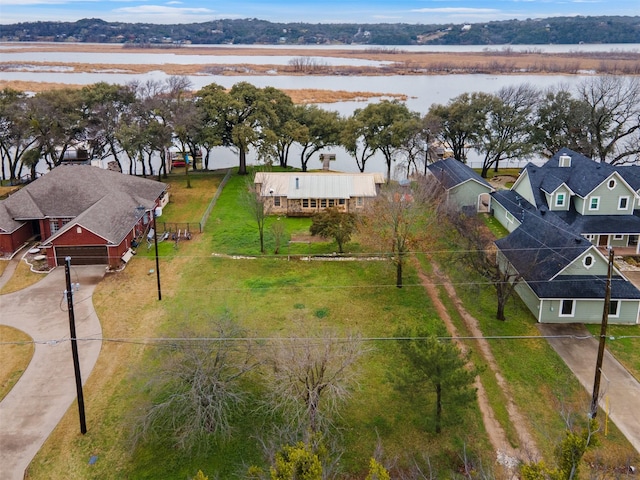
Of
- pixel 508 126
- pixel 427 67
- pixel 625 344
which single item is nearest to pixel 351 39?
pixel 427 67

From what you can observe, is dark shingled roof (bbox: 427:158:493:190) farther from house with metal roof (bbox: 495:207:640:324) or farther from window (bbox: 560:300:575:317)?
window (bbox: 560:300:575:317)

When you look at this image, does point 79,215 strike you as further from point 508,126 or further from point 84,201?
point 508,126

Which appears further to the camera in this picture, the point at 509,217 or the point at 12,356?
the point at 509,217

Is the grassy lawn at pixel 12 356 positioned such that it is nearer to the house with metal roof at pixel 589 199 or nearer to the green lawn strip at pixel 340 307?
Result: the green lawn strip at pixel 340 307

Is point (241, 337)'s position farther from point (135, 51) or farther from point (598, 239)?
point (135, 51)

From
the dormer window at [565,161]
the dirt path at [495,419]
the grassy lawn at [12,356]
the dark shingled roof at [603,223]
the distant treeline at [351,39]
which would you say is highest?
the distant treeline at [351,39]

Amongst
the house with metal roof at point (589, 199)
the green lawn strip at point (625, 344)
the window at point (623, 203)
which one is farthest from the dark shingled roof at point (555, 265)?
the window at point (623, 203)

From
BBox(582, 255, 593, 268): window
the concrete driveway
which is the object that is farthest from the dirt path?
the concrete driveway
